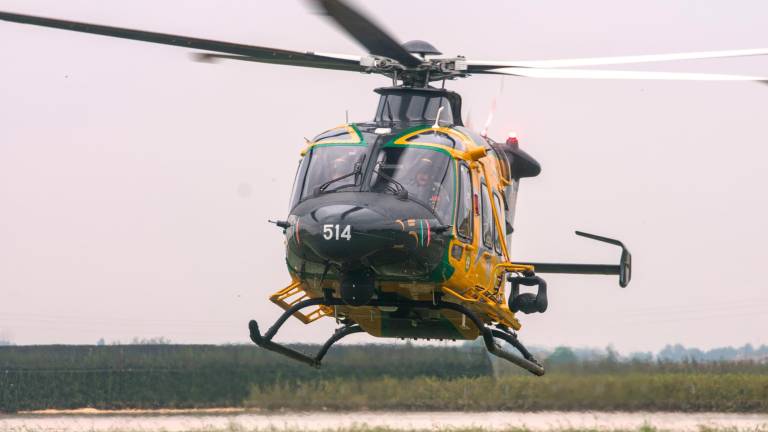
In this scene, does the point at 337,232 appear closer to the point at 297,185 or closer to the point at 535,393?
the point at 297,185

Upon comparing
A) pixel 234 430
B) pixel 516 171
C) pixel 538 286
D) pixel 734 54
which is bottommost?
pixel 234 430

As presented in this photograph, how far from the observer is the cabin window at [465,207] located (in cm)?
1283

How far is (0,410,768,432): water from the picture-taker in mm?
22150

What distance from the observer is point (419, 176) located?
12672mm

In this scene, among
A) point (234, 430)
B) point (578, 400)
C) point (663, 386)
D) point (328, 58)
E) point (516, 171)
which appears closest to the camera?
point (328, 58)

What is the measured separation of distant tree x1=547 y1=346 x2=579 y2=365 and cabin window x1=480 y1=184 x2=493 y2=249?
28.0 feet

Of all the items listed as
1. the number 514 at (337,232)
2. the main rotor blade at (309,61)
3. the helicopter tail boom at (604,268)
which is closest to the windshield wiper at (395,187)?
the number 514 at (337,232)

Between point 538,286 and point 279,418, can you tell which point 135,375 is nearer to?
point 279,418

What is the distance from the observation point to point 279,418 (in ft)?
76.0

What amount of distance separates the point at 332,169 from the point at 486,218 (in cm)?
178

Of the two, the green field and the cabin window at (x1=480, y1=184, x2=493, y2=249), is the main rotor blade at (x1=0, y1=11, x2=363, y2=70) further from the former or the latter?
the green field

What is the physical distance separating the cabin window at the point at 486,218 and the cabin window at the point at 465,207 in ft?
1.39

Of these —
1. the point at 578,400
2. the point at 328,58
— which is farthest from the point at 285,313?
the point at 578,400

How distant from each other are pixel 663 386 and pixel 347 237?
1353cm
